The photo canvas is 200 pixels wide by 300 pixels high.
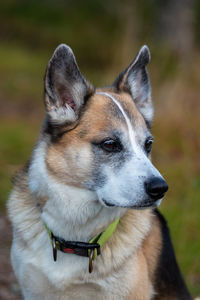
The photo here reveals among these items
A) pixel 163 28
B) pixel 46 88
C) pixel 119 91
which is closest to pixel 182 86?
pixel 163 28

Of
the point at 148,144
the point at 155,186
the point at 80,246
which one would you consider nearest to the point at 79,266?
the point at 80,246

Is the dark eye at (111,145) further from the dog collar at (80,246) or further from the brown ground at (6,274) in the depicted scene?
the brown ground at (6,274)

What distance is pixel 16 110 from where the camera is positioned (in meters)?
10.9

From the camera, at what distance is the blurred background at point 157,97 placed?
5236 mm

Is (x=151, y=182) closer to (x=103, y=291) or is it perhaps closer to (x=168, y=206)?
(x=103, y=291)

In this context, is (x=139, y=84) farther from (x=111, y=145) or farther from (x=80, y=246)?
(x=80, y=246)

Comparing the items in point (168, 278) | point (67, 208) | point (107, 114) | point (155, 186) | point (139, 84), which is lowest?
point (168, 278)

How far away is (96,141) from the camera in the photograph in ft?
9.65

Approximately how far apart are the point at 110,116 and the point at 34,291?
4.56 ft

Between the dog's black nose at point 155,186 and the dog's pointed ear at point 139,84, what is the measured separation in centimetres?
95

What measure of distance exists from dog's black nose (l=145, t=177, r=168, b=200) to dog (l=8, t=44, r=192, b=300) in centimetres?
1

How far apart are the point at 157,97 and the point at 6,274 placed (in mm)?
5406

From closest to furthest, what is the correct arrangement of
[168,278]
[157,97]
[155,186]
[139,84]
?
[155,186]
[168,278]
[139,84]
[157,97]

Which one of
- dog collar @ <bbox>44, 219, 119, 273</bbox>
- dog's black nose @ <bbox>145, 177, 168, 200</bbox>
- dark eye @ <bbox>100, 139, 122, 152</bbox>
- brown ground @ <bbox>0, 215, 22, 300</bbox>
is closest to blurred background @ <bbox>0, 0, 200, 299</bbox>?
brown ground @ <bbox>0, 215, 22, 300</bbox>
